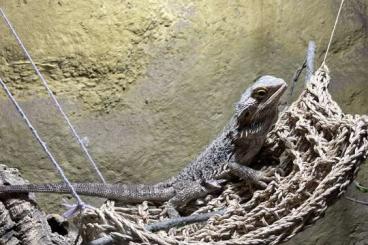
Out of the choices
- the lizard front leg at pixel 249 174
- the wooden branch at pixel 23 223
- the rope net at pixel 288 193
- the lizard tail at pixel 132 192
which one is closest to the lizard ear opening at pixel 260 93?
the rope net at pixel 288 193

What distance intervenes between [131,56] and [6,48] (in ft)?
2.20

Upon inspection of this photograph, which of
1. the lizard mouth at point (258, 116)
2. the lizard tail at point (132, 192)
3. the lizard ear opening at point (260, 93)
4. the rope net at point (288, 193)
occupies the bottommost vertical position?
the rope net at point (288, 193)

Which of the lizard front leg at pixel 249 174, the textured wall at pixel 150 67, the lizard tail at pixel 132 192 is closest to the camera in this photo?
the lizard front leg at pixel 249 174

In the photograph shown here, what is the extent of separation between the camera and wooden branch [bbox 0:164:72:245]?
6.67ft

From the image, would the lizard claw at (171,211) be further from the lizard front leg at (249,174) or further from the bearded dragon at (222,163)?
the lizard front leg at (249,174)

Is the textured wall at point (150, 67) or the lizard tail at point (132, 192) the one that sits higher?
the textured wall at point (150, 67)

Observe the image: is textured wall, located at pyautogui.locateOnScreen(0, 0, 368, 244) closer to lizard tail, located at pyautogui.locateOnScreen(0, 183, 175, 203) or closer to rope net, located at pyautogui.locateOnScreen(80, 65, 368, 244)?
lizard tail, located at pyautogui.locateOnScreen(0, 183, 175, 203)

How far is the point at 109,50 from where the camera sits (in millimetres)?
2998

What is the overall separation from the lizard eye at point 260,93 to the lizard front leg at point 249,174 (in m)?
0.28

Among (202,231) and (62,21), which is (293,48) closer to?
(62,21)

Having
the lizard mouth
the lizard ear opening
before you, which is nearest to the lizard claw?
the lizard mouth

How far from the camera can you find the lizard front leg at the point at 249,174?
1979 millimetres

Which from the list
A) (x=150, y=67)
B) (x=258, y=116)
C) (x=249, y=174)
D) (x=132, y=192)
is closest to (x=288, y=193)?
(x=249, y=174)

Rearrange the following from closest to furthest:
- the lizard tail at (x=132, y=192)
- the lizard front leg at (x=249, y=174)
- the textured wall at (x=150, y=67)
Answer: the lizard front leg at (x=249, y=174), the lizard tail at (x=132, y=192), the textured wall at (x=150, y=67)
